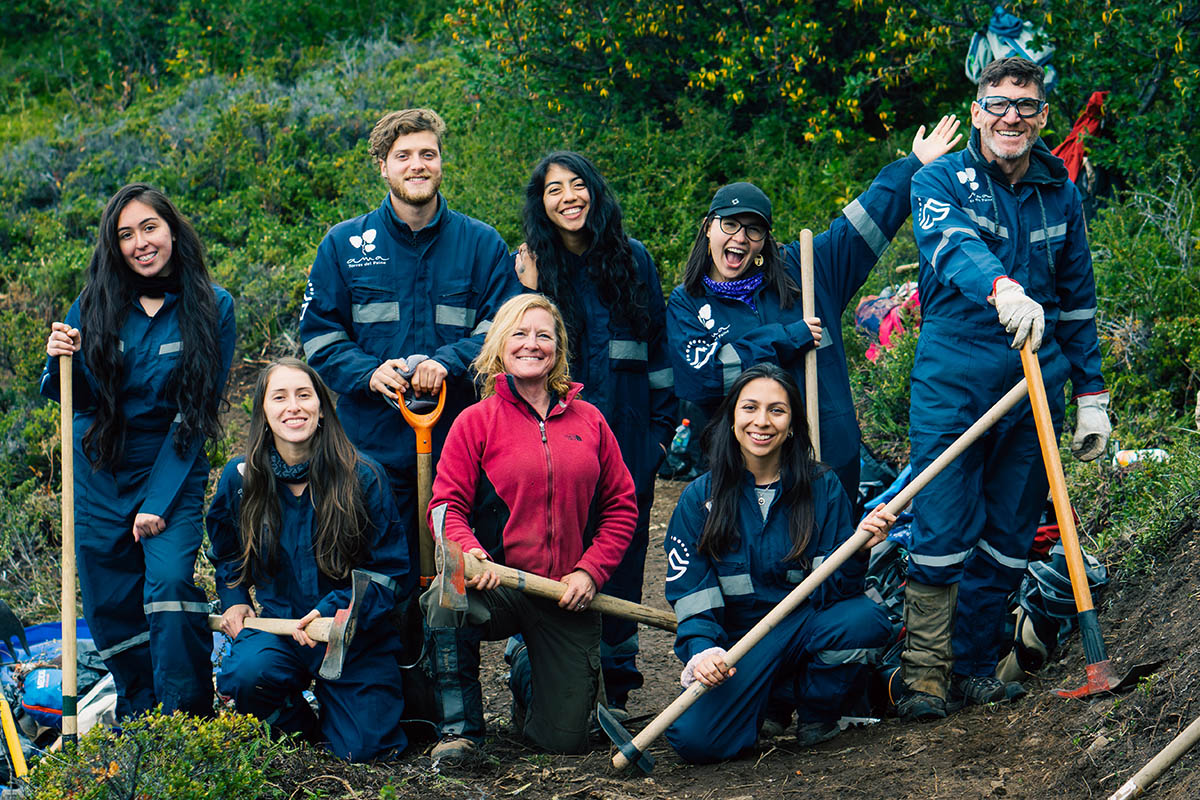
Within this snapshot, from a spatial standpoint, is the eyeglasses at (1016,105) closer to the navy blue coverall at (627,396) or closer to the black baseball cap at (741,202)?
the black baseball cap at (741,202)

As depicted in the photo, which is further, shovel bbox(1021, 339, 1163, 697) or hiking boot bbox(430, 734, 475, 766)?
hiking boot bbox(430, 734, 475, 766)

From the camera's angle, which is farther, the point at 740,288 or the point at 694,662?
the point at 740,288

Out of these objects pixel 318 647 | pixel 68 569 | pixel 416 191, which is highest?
pixel 416 191

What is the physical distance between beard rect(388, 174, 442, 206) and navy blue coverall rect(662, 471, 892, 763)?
159 cm

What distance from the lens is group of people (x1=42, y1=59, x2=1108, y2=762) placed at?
4.59 m

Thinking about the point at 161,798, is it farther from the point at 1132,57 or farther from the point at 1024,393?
the point at 1132,57

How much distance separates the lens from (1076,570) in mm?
4148

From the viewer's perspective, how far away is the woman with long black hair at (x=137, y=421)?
4.95 metres

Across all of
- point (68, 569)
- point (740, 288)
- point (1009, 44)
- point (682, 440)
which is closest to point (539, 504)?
point (740, 288)

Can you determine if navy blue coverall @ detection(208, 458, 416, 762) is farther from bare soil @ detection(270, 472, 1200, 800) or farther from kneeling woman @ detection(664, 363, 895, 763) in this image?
kneeling woman @ detection(664, 363, 895, 763)

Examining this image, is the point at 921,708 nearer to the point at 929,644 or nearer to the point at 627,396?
the point at 929,644

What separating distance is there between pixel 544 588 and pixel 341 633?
0.73 metres

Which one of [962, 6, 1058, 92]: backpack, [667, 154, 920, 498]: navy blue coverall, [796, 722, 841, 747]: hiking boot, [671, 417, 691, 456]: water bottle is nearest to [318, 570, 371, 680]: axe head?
[667, 154, 920, 498]: navy blue coverall

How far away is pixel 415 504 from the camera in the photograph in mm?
5211
